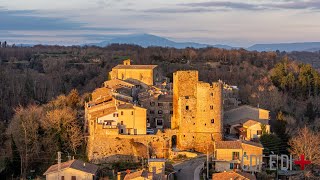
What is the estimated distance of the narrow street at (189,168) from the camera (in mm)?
30564

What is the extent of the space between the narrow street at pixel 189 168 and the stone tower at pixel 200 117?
1885mm

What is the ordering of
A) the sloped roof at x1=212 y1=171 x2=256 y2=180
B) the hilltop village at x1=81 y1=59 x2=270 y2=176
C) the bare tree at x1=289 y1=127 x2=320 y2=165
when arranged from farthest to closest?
the hilltop village at x1=81 y1=59 x2=270 y2=176 → the bare tree at x1=289 y1=127 x2=320 y2=165 → the sloped roof at x1=212 y1=171 x2=256 y2=180

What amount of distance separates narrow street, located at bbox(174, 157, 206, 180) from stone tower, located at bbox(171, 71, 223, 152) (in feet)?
6.19

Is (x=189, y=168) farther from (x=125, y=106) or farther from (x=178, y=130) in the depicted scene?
(x=125, y=106)

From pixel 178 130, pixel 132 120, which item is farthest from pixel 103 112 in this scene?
pixel 178 130

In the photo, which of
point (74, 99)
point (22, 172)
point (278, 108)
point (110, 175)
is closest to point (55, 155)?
point (22, 172)

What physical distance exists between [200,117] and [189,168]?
13.7ft

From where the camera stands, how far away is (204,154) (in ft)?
113

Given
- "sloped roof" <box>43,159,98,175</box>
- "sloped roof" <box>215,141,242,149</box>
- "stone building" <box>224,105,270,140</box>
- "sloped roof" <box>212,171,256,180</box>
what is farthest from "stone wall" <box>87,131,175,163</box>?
"sloped roof" <box>212,171,256,180</box>

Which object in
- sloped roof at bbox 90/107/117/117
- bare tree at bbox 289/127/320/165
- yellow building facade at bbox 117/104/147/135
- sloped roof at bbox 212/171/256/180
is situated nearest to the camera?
sloped roof at bbox 212/171/256/180

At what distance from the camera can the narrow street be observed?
100ft

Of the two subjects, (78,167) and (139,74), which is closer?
(78,167)

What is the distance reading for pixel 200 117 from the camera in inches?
1378

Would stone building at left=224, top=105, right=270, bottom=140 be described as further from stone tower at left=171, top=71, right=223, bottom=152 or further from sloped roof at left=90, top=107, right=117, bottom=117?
sloped roof at left=90, top=107, right=117, bottom=117
